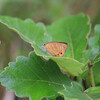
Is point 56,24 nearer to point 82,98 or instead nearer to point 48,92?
point 48,92

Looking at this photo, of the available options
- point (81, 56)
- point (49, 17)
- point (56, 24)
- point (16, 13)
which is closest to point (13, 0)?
point (16, 13)

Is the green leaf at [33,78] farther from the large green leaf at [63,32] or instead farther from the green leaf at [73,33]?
the green leaf at [73,33]

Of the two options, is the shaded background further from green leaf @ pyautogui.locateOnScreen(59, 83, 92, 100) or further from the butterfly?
green leaf @ pyautogui.locateOnScreen(59, 83, 92, 100)

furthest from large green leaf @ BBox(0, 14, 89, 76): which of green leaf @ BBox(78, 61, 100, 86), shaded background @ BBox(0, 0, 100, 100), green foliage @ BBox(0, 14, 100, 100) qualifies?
shaded background @ BBox(0, 0, 100, 100)

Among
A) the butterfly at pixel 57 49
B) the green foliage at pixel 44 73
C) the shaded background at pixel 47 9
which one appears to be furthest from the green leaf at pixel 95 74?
the shaded background at pixel 47 9

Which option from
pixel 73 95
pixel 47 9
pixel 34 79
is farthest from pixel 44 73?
pixel 47 9

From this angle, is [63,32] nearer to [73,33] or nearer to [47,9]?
[73,33]
